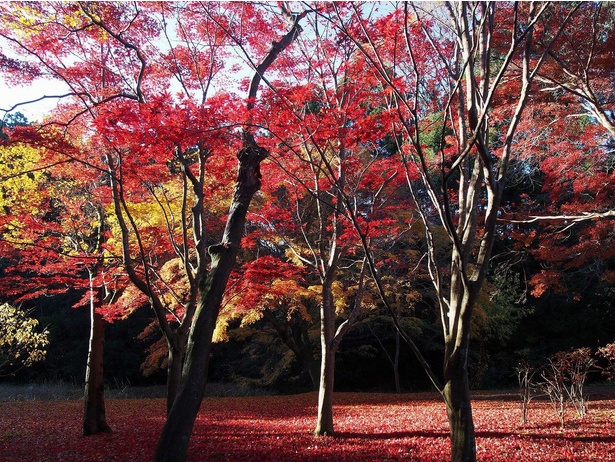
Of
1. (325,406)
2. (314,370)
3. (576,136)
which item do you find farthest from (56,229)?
(576,136)

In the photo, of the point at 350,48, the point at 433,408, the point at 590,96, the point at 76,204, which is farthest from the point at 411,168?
the point at 76,204

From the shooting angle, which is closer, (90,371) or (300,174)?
(90,371)

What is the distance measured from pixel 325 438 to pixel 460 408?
13.7 feet

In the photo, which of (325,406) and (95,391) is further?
(95,391)

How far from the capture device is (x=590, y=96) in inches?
249

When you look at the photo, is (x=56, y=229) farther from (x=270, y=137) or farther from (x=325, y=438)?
(x=325, y=438)

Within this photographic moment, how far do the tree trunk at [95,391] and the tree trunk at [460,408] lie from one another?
6371 mm

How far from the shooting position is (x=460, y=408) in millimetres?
2787

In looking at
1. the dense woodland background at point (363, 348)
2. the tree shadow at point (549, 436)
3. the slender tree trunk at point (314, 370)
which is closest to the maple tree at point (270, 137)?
the tree shadow at point (549, 436)

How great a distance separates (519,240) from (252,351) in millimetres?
10152

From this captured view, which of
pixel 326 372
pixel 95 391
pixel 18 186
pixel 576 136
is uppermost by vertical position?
pixel 576 136

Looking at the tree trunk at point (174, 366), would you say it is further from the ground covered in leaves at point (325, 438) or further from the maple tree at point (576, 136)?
the maple tree at point (576, 136)

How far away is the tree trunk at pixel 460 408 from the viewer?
2764 millimetres

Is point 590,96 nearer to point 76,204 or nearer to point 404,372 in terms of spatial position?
point 76,204
